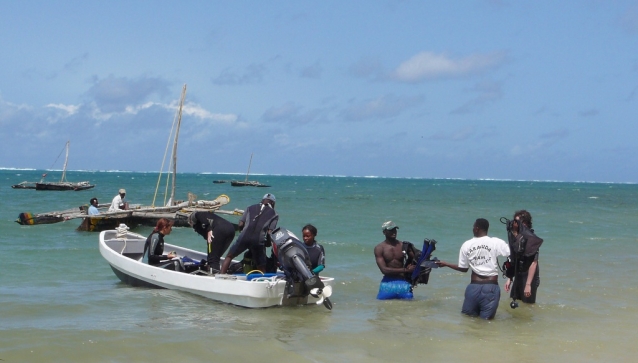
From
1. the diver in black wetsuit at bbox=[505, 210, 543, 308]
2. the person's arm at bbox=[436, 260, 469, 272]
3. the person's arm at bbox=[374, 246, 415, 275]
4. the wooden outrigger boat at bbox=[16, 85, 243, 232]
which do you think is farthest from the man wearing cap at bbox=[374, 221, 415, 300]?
the wooden outrigger boat at bbox=[16, 85, 243, 232]

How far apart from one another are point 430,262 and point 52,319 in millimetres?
5525

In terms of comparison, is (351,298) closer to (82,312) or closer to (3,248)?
(82,312)

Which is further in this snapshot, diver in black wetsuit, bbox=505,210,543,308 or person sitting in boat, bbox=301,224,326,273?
person sitting in boat, bbox=301,224,326,273

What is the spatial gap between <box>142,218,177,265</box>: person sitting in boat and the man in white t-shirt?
186 inches

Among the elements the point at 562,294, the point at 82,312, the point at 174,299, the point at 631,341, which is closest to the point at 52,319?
the point at 82,312

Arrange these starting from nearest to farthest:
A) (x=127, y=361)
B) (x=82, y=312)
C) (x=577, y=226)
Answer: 1. (x=127, y=361)
2. (x=82, y=312)
3. (x=577, y=226)

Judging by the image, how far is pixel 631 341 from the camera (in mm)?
9055

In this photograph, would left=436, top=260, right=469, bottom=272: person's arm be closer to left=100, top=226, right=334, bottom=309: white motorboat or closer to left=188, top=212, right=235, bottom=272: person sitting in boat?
left=100, top=226, right=334, bottom=309: white motorboat

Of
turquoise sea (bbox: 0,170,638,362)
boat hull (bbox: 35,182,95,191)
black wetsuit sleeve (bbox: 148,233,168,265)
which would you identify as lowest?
boat hull (bbox: 35,182,95,191)

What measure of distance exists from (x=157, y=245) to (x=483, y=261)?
5781mm

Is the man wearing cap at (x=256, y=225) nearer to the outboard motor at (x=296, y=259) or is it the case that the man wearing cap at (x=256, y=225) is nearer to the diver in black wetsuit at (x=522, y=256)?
the outboard motor at (x=296, y=259)

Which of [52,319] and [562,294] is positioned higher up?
[562,294]

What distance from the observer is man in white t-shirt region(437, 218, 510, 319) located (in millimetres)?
8977

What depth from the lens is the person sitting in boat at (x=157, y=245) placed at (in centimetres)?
1164
